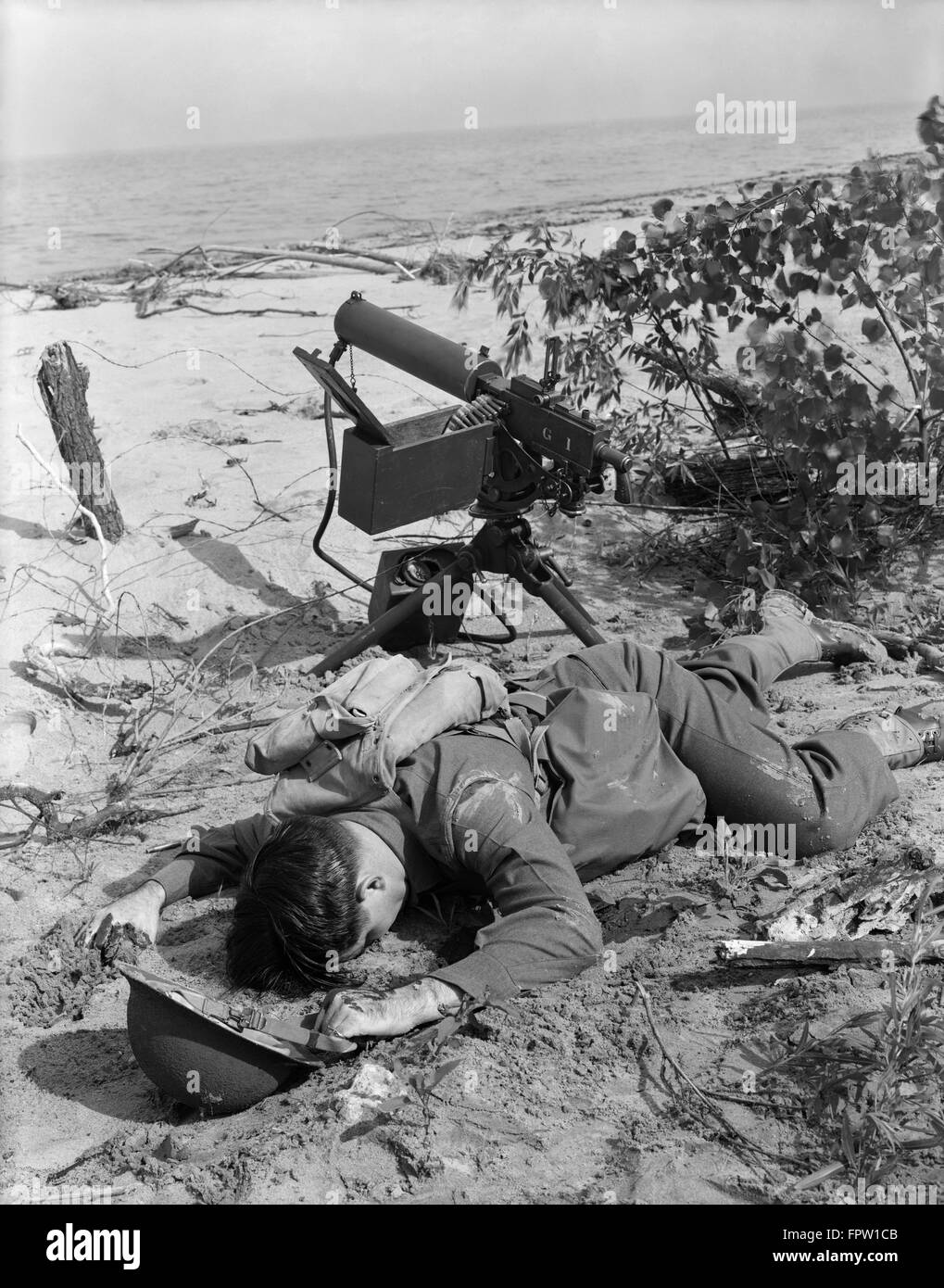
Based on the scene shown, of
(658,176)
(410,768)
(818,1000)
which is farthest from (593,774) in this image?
(658,176)

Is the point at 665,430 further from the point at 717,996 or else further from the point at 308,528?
the point at 717,996

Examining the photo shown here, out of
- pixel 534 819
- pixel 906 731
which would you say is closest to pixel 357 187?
pixel 906 731

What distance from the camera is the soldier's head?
7.44 feet

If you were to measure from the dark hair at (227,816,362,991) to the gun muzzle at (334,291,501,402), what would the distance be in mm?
1550

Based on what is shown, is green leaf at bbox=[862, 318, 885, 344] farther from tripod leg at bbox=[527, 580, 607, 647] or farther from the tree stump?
the tree stump

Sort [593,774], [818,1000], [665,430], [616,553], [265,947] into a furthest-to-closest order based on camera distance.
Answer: [665,430] → [616,553] → [593,774] → [265,947] → [818,1000]

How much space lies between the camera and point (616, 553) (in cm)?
450

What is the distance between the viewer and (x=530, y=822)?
239 cm

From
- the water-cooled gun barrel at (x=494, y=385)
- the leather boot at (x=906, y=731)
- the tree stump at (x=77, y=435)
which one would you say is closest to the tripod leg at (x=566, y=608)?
the water-cooled gun barrel at (x=494, y=385)

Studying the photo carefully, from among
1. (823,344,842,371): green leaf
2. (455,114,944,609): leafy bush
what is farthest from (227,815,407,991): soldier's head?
(823,344,842,371): green leaf

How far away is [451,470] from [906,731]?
4.47 feet

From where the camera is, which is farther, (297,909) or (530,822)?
(530,822)

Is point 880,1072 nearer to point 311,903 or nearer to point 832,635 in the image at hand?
point 311,903
